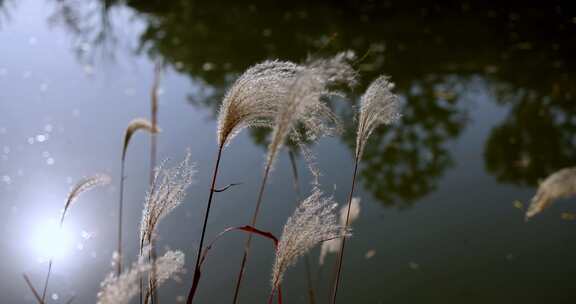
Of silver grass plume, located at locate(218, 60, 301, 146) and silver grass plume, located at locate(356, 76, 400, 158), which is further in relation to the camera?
silver grass plume, located at locate(356, 76, 400, 158)

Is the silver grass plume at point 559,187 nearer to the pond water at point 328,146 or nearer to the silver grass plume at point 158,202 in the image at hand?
the pond water at point 328,146

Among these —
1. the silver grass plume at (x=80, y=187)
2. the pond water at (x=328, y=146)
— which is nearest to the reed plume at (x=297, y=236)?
the pond water at (x=328, y=146)

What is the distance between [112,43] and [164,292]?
4396 mm

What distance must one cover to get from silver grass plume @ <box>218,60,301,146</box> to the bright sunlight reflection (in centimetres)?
185

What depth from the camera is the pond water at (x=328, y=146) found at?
2.56 m

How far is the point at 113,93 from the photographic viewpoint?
187 inches

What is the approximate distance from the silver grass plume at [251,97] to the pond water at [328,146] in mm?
183

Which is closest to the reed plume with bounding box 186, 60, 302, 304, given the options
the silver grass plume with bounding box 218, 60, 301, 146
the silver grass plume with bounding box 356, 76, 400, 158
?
the silver grass plume with bounding box 218, 60, 301, 146

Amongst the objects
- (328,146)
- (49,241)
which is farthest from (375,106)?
(328,146)

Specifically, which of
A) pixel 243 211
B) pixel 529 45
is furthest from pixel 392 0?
pixel 243 211

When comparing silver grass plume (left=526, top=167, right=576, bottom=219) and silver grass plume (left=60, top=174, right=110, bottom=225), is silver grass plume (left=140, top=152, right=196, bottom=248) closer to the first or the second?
silver grass plume (left=60, top=174, right=110, bottom=225)

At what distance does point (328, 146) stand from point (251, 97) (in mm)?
2645

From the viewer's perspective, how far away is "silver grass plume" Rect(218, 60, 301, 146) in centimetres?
107

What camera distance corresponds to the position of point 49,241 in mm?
2727
